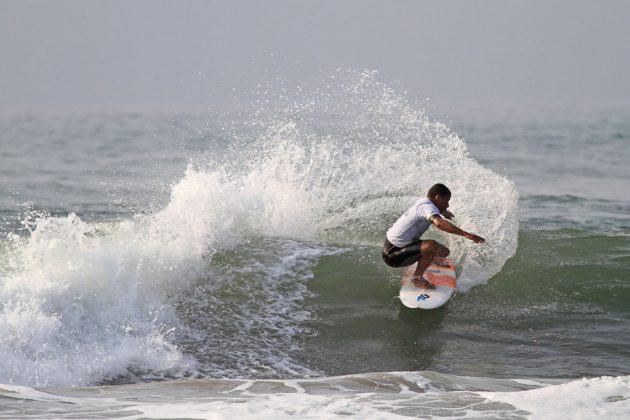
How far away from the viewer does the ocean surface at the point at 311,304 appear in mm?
6805

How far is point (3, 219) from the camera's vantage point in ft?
56.5

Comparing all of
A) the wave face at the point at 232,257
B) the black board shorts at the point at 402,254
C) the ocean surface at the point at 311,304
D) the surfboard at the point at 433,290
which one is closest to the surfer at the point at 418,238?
the black board shorts at the point at 402,254

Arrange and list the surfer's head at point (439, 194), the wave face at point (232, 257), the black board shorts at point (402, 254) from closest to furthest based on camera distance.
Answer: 1. the wave face at point (232, 257)
2. the surfer's head at point (439, 194)
3. the black board shorts at point (402, 254)

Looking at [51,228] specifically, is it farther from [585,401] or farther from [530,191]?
[530,191]

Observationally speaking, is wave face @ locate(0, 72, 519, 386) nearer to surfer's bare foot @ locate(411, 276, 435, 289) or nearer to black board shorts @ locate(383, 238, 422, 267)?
surfer's bare foot @ locate(411, 276, 435, 289)

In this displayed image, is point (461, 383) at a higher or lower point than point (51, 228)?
lower

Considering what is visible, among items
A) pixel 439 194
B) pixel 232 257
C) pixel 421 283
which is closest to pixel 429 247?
pixel 421 283

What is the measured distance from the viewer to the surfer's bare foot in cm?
1023

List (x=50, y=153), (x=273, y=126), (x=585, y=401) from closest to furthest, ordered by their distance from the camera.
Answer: (x=585, y=401) < (x=273, y=126) < (x=50, y=153)

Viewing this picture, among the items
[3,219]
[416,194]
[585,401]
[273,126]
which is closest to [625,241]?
[416,194]

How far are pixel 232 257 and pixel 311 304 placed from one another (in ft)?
4.81

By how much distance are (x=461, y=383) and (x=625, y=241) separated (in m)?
6.50

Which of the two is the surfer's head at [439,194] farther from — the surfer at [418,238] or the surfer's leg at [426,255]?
the surfer's leg at [426,255]

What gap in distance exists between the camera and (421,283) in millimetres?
10266
